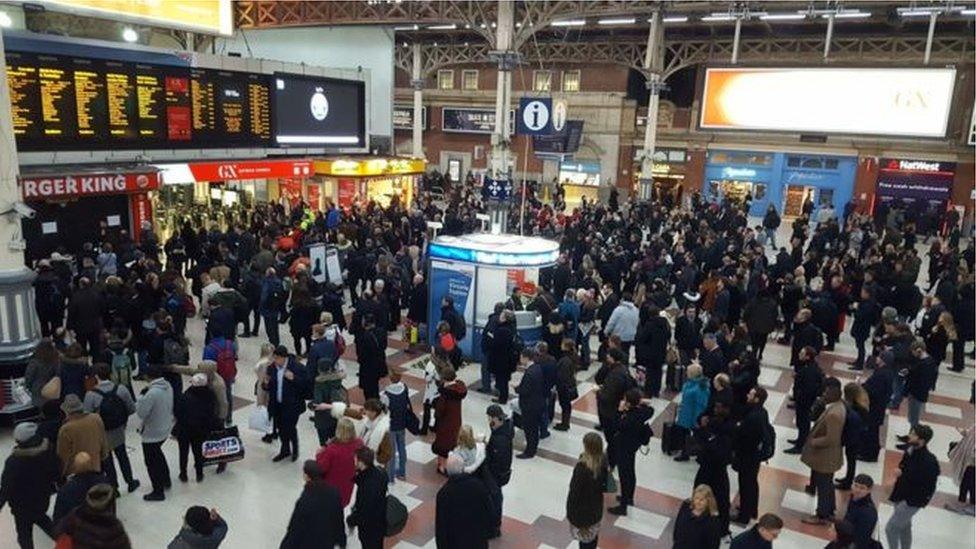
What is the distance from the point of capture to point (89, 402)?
6.05 metres

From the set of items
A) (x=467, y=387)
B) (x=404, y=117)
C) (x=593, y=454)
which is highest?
(x=404, y=117)

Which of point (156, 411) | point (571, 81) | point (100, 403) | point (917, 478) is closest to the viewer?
point (917, 478)

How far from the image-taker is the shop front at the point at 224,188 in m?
16.5

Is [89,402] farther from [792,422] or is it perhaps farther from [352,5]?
[352,5]

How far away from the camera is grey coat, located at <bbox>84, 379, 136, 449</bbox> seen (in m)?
6.05

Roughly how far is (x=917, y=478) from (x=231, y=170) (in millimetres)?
15692

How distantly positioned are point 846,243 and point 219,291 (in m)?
14.2

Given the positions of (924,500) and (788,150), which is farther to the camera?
(788,150)

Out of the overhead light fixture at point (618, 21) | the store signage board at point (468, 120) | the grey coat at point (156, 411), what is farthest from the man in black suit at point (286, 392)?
the store signage board at point (468, 120)

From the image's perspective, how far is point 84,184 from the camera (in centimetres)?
1314

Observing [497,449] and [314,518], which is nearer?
[314,518]

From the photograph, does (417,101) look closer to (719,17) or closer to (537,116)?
(719,17)

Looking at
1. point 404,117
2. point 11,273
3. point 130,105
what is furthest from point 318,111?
point 404,117

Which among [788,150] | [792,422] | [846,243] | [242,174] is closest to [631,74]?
[788,150]
